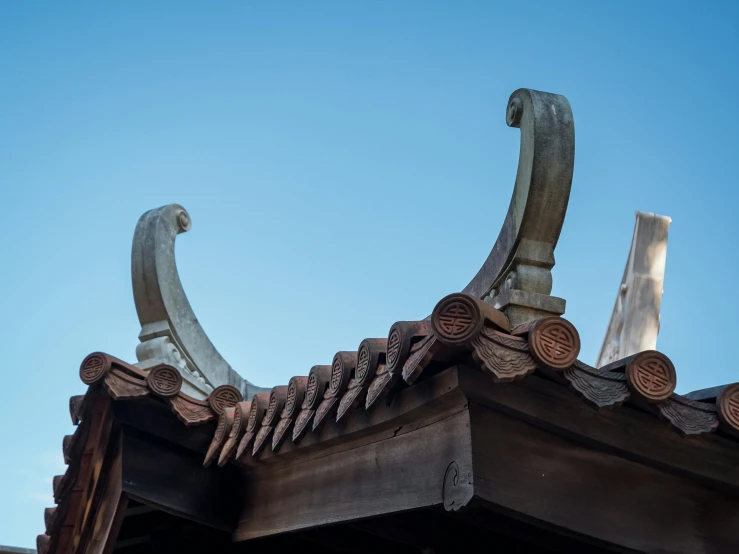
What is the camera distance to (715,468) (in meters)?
3.11

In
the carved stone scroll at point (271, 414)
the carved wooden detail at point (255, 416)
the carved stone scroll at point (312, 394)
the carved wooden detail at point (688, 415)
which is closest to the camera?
the carved wooden detail at point (688, 415)

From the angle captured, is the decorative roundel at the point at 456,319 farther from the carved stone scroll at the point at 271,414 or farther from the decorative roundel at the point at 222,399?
the decorative roundel at the point at 222,399

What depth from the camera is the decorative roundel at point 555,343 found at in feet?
8.40

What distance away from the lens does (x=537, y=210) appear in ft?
10.6

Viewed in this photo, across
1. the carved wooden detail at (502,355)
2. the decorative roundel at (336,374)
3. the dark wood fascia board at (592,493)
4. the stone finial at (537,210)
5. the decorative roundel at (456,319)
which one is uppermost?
the stone finial at (537,210)

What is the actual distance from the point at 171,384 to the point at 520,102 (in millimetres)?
1957

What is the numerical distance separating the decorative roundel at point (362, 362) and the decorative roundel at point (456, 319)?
1.48 feet

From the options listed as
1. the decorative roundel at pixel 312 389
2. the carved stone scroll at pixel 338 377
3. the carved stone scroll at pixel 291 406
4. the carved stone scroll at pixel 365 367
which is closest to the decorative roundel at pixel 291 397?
the carved stone scroll at pixel 291 406

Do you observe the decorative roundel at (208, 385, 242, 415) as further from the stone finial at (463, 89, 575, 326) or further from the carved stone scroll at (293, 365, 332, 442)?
the stone finial at (463, 89, 575, 326)

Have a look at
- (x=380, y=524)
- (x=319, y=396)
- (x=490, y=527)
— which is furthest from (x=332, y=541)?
(x=319, y=396)

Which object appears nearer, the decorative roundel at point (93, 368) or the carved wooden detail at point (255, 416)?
the carved wooden detail at point (255, 416)

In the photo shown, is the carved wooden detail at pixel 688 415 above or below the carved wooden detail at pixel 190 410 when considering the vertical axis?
below

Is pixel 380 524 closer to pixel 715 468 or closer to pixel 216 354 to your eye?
pixel 715 468

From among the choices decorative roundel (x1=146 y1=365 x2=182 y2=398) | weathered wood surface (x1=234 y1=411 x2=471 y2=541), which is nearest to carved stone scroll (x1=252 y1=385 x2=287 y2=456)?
weathered wood surface (x1=234 y1=411 x2=471 y2=541)
